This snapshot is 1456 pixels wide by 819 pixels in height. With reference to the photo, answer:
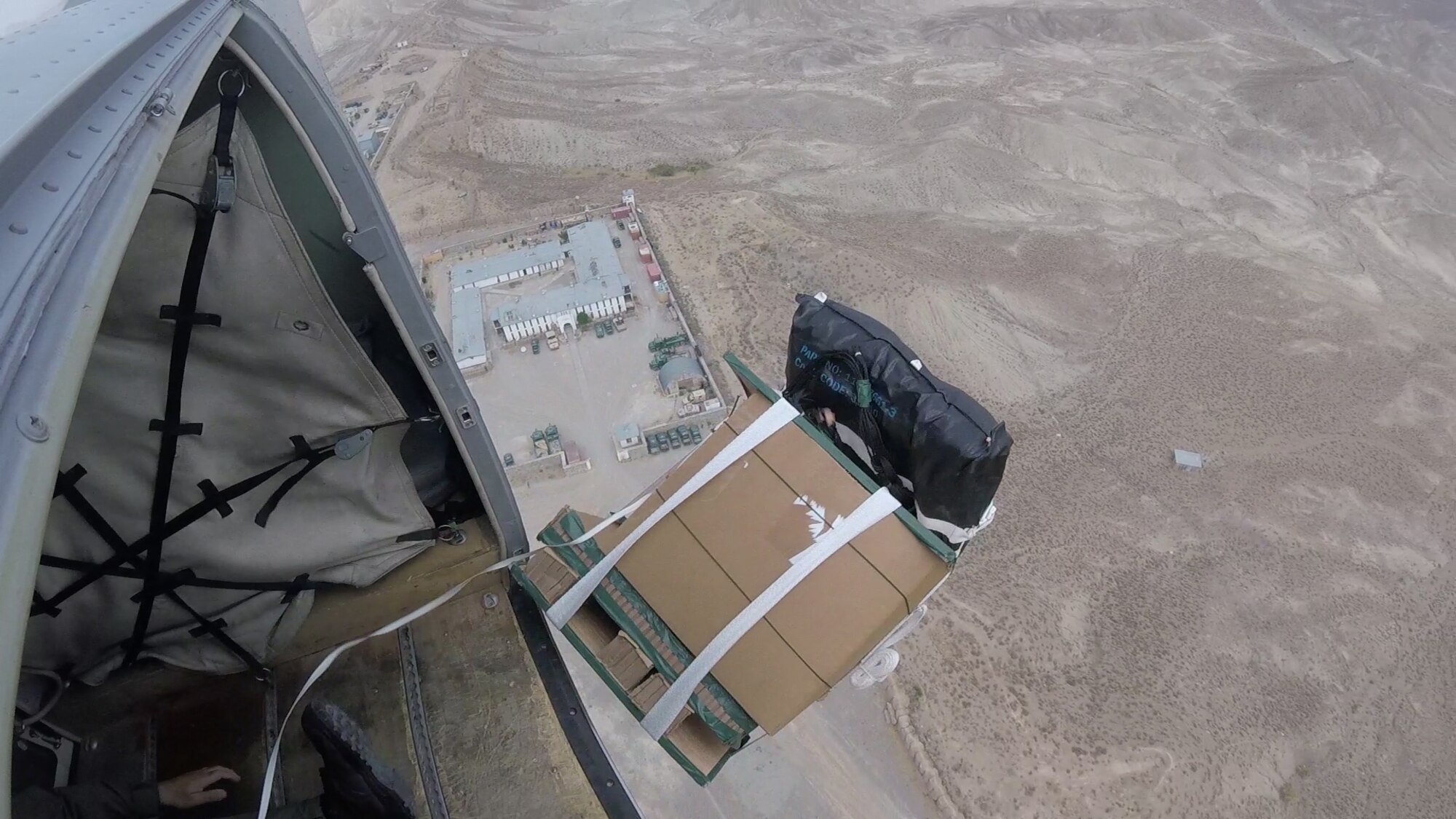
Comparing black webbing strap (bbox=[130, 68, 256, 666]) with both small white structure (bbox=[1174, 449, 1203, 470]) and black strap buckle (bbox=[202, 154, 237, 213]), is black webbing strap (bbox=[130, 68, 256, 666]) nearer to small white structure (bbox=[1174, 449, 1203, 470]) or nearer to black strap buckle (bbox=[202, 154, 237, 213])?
black strap buckle (bbox=[202, 154, 237, 213])

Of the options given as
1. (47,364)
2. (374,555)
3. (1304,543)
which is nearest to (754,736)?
(374,555)

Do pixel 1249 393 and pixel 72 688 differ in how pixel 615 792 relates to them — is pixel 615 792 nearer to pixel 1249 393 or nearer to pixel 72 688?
pixel 72 688

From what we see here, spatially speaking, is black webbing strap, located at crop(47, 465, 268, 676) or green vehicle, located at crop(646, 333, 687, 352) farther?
green vehicle, located at crop(646, 333, 687, 352)

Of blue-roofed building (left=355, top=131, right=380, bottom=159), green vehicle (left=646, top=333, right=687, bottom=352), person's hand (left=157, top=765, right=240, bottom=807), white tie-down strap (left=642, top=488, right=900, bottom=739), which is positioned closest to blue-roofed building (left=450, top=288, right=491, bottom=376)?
green vehicle (left=646, top=333, right=687, bottom=352)

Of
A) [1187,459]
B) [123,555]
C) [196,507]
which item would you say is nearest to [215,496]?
[196,507]

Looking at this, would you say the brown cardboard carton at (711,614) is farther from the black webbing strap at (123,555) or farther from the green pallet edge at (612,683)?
the black webbing strap at (123,555)

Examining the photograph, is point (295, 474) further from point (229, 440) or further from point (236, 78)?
point (236, 78)
